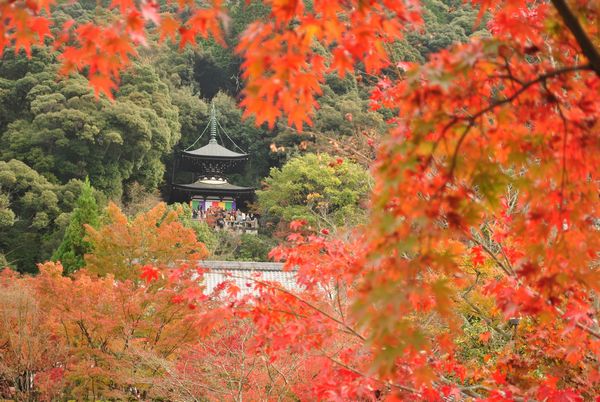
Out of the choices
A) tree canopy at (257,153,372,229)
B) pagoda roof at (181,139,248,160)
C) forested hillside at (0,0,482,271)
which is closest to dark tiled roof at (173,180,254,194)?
pagoda roof at (181,139,248,160)

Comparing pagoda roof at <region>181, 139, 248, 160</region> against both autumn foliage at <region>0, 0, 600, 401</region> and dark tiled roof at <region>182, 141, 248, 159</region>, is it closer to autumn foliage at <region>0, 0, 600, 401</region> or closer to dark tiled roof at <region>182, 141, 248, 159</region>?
dark tiled roof at <region>182, 141, 248, 159</region>

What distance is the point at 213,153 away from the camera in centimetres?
2961

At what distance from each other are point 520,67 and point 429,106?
17.1 inches

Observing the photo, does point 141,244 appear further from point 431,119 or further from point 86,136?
point 86,136

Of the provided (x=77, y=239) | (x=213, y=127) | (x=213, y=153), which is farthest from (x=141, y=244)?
(x=213, y=127)

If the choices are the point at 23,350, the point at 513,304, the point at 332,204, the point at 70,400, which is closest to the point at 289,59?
the point at 513,304

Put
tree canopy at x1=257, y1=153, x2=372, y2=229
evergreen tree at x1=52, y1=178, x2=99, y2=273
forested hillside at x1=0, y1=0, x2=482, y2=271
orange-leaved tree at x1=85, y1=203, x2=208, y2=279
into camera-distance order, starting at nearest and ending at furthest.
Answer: orange-leaved tree at x1=85, y1=203, x2=208, y2=279
evergreen tree at x1=52, y1=178, x2=99, y2=273
forested hillside at x1=0, y1=0, x2=482, y2=271
tree canopy at x1=257, y1=153, x2=372, y2=229

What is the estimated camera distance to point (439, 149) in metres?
2.07

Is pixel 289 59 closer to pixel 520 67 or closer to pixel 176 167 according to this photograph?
pixel 520 67

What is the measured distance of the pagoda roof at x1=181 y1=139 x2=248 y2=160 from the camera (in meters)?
29.4

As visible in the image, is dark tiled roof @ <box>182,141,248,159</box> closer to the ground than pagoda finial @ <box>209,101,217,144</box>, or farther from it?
closer to the ground

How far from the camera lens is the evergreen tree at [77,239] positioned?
1573cm

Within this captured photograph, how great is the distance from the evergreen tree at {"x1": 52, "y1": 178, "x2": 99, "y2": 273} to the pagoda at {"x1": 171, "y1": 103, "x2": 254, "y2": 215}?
11.6 m

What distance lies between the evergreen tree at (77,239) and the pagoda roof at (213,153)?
42.0 ft
